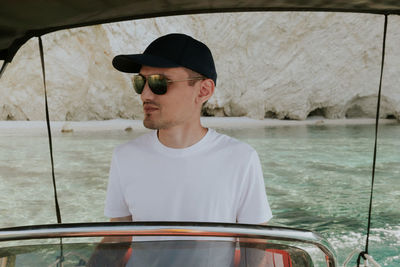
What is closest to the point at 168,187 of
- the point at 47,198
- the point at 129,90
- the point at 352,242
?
the point at 352,242

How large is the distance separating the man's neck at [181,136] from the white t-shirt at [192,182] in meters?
0.02

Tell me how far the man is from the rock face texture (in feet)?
57.9

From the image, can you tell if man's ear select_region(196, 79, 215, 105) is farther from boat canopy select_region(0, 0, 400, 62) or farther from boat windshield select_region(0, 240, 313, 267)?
boat windshield select_region(0, 240, 313, 267)

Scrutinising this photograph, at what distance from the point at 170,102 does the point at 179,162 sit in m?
0.18

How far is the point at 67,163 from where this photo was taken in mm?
9336

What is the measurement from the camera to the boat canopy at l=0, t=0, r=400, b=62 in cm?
137

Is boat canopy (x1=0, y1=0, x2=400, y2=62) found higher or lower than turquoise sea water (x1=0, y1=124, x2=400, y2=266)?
higher

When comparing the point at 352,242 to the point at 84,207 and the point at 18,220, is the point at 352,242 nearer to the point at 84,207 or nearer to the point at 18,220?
the point at 84,207

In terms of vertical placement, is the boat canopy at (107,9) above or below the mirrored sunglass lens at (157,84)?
above

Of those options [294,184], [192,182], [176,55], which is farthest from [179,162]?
[294,184]

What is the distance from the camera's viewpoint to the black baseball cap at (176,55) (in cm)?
120

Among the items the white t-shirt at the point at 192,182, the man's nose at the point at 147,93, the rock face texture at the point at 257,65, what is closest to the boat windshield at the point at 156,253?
the white t-shirt at the point at 192,182

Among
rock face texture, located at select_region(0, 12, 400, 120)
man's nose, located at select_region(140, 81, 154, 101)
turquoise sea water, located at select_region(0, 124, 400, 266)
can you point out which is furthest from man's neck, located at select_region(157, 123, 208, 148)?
rock face texture, located at select_region(0, 12, 400, 120)

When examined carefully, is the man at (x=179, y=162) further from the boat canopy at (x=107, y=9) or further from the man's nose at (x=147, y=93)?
the boat canopy at (x=107, y=9)
